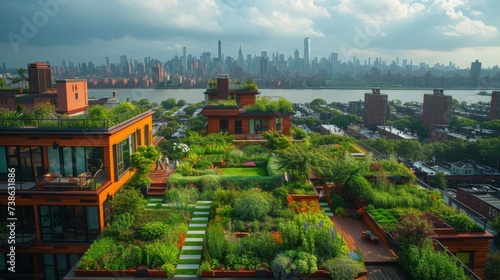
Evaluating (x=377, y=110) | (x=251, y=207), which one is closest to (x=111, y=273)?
(x=251, y=207)

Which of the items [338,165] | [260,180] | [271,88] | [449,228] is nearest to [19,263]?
[260,180]

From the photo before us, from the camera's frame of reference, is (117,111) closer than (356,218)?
No

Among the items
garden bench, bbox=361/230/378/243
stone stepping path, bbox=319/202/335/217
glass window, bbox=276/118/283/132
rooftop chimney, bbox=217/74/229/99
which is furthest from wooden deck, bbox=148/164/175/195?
rooftop chimney, bbox=217/74/229/99

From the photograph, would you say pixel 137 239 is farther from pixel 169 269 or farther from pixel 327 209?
pixel 327 209

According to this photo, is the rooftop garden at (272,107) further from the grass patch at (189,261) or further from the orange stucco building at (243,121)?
the grass patch at (189,261)

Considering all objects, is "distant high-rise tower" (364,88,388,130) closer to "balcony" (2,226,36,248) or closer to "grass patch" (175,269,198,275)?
"balcony" (2,226,36,248)

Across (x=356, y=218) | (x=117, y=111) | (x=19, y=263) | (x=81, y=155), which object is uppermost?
(x=117, y=111)

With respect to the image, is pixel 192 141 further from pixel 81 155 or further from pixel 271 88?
pixel 271 88

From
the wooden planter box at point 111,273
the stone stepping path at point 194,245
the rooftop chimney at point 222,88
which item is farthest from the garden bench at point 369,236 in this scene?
the rooftop chimney at point 222,88
